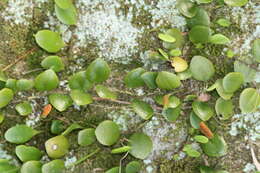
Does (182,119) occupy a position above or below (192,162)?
above

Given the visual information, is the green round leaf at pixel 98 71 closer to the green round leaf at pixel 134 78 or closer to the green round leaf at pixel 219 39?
the green round leaf at pixel 134 78

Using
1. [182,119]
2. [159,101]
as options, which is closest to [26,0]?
[159,101]

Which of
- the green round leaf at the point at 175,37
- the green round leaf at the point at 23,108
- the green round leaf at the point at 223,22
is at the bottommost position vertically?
the green round leaf at the point at 23,108

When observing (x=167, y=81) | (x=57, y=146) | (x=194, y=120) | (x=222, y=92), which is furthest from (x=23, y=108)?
(x=222, y=92)

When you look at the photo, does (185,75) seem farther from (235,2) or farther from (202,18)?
(235,2)

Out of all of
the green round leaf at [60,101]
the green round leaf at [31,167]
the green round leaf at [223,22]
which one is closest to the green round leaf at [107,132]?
the green round leaf at [60,101]

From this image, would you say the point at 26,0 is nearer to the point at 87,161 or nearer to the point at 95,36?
the point at 95,36
